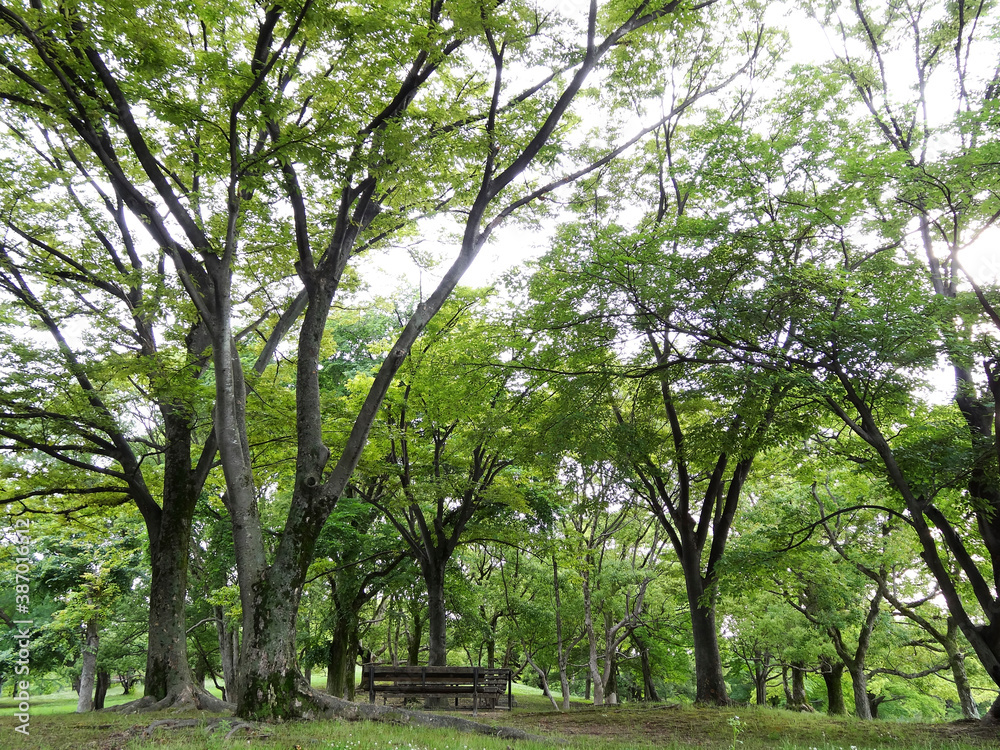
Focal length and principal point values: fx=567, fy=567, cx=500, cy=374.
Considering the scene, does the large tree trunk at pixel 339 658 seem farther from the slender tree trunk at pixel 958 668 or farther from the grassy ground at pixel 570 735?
the slender tree trunk at pixel 958 668

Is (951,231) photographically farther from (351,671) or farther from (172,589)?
(351,671)

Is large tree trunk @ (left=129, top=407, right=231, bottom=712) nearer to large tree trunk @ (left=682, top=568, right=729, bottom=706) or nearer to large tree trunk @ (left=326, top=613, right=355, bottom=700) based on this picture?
large tree trunk @ (left=326, top=613, right=355, bottom=700)

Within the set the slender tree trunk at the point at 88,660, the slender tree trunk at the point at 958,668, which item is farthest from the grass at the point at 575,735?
the slender tree trunk at the point at 88,660

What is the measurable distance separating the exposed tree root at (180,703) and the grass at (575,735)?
0.61 m

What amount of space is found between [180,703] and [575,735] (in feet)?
21.4

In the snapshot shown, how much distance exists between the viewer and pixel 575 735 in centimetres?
842

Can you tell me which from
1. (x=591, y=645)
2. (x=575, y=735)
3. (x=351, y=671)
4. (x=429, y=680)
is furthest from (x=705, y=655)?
(x=351, y=671)

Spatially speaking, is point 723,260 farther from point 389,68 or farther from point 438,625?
point 438,625

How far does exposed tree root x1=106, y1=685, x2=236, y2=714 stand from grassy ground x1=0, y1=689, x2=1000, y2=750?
589mm

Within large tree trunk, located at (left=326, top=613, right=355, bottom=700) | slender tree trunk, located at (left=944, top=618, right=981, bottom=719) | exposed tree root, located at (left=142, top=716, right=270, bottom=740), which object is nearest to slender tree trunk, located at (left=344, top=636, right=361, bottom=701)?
large tree trunk, located at (left=326, top=613, right=355, bottom=700)

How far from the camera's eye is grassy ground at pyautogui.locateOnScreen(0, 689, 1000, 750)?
19.1ft

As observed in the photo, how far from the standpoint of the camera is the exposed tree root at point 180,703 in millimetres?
9250

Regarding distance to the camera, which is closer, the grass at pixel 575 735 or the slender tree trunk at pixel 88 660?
the grass at pixel 575 735

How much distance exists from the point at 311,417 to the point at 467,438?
5.79m
